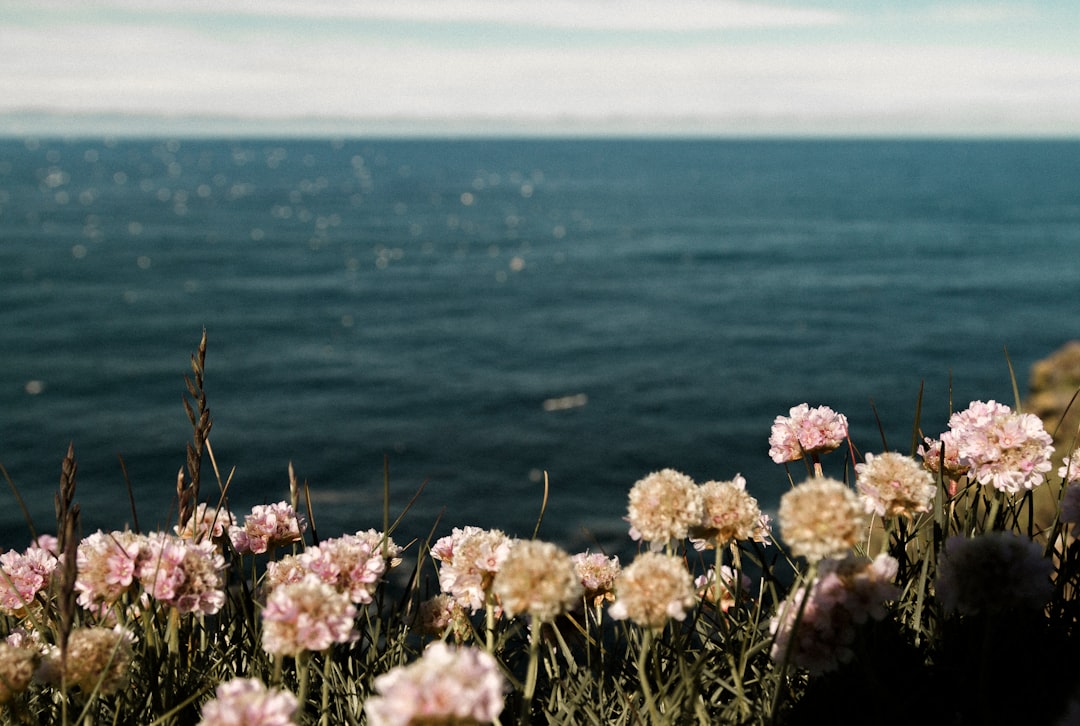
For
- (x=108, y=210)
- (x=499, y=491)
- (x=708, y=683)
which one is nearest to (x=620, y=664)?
(x=708, y=683)

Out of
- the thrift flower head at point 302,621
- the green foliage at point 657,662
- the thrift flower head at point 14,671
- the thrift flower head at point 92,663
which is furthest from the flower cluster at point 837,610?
the thrift flower head at point 14,671

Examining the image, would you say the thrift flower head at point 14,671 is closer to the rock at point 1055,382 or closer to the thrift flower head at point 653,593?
the thrift flower head at point 653,593

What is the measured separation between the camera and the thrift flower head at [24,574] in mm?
3426

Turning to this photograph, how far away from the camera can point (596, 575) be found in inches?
132

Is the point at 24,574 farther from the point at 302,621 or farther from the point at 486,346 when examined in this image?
the point at 486,346

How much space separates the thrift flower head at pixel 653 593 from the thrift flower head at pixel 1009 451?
1382 millimetres

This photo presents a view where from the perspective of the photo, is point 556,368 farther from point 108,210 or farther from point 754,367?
point 108,210

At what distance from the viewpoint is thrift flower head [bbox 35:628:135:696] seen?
2.48 m

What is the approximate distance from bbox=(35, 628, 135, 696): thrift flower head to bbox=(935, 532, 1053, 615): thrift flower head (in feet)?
7.79

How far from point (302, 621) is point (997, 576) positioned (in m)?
1.88

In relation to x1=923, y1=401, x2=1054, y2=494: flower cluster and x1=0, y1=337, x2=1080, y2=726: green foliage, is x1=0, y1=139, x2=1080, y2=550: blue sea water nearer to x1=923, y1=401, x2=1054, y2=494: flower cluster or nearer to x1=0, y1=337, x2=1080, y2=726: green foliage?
x1=0, y1=337, x2=1080, y2=726: green foliage

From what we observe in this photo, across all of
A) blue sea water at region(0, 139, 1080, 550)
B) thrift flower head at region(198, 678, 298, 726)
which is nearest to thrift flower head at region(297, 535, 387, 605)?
thrift flower head at region(198, 678, 298, 726)

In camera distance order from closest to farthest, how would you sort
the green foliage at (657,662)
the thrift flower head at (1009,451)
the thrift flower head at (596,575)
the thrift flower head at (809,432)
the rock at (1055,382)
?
the green foliage at (657,662) < the thrift flower head at (1009,451) < the thrift flower head at (596,575) < the thrift flower head at (809,432) < the rock at (1055,382)

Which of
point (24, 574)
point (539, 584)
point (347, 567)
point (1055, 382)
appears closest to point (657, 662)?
point (539, 584)
